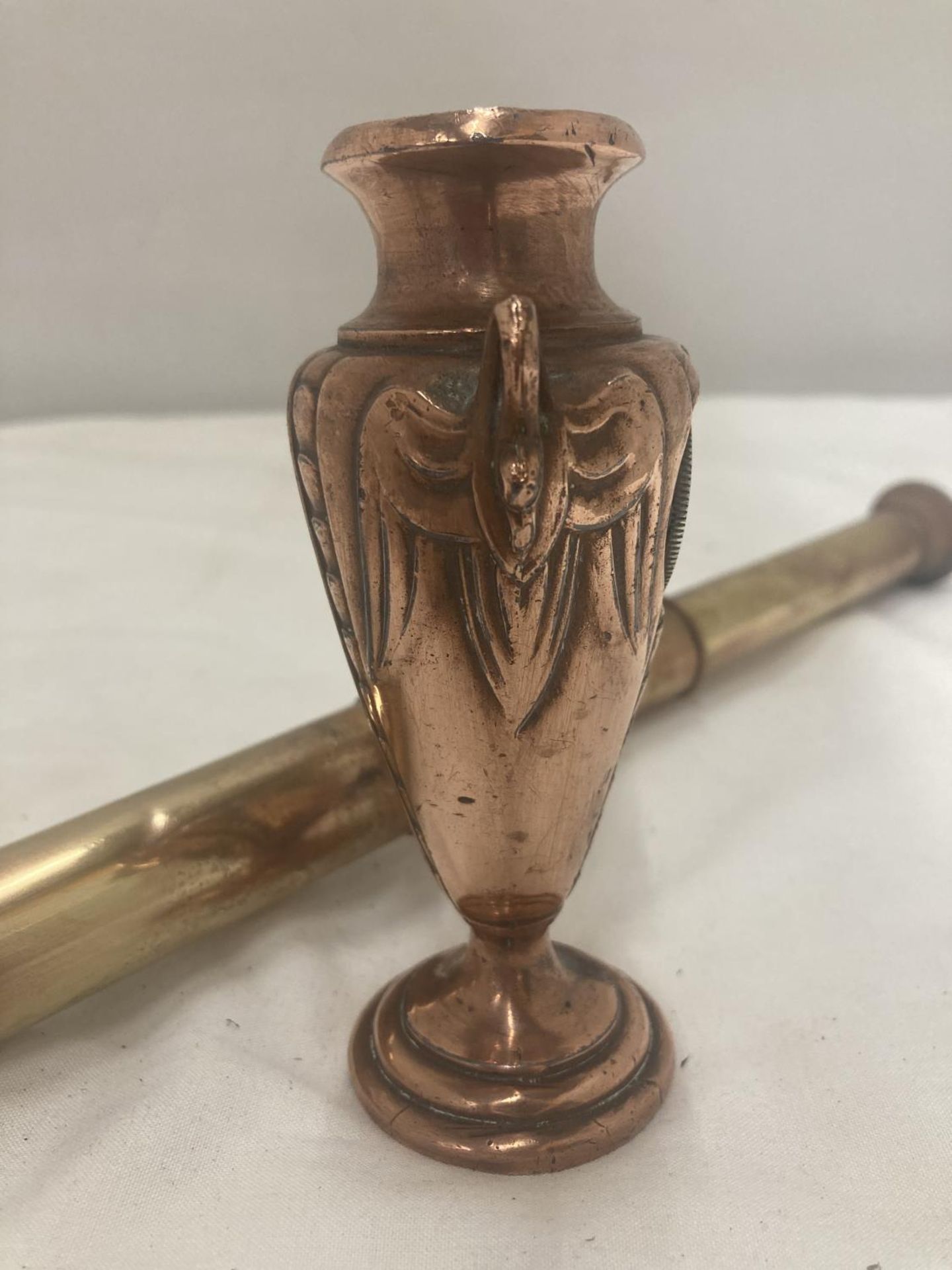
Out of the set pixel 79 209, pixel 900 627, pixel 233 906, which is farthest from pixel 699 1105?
pixel 79 209

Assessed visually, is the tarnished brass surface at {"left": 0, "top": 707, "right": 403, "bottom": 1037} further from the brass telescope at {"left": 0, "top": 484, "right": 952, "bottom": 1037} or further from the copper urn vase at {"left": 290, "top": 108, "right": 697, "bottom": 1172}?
the copper urn vase at {"left": 290, "top": 108, "right": 697, "bottom": 1172}

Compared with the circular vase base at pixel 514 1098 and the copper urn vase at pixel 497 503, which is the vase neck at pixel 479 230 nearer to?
the copper urn vase at pixel 497 503

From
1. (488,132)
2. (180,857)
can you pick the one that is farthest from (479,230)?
(180,857)

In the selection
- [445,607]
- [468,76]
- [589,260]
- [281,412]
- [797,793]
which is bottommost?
[797,793]

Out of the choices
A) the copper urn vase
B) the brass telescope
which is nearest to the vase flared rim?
the copper urn vase

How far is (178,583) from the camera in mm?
1667

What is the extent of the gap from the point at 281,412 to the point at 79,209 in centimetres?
40

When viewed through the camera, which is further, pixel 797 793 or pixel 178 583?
pixel 178 583

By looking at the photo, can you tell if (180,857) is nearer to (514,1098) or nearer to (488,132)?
(514,1098)

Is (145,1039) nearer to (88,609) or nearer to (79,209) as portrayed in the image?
(88,609)

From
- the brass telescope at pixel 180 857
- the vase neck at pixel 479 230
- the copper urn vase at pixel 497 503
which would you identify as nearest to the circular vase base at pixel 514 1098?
the copper urn vase at pixel 497 503

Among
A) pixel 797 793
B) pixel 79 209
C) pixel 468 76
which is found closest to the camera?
pixel 797 793

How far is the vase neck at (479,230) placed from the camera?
0.64 meters

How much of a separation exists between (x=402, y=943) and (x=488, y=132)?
66cm
